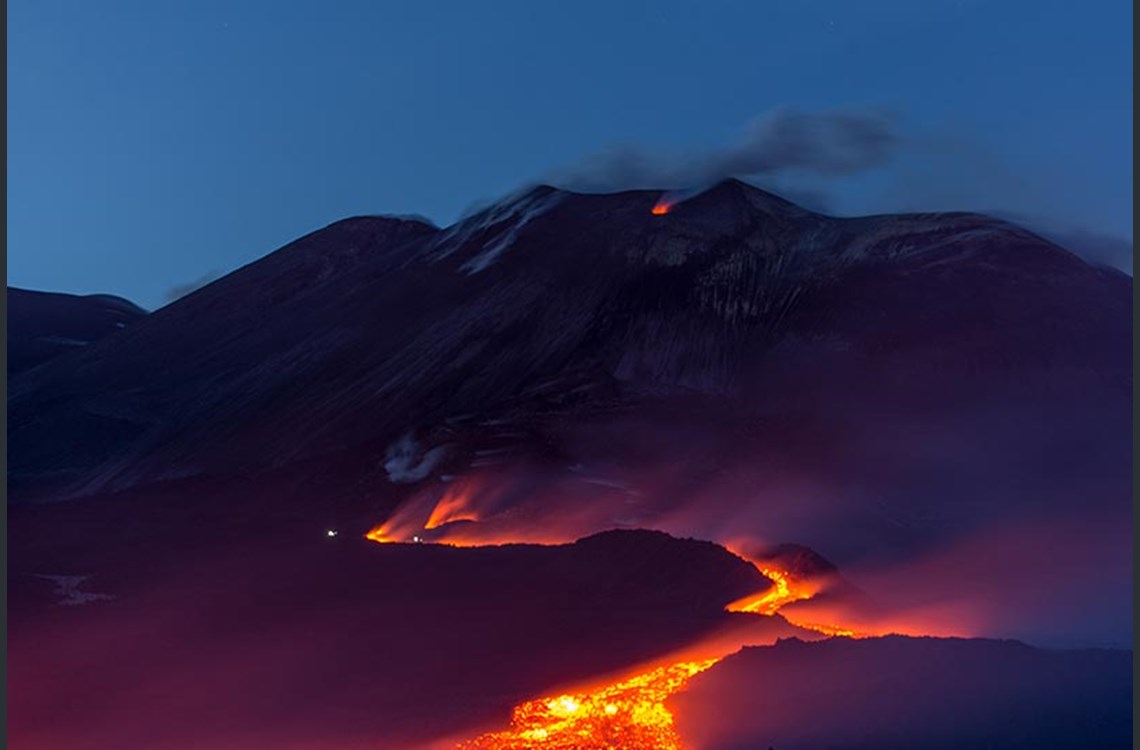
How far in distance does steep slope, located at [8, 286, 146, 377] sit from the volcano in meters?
29.8

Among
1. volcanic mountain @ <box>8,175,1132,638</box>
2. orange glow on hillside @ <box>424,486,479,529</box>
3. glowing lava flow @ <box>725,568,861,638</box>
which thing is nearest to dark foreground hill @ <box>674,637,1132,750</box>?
glowing lava flow @ <box>725,568,861,638</box>

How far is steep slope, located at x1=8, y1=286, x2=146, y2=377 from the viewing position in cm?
11800

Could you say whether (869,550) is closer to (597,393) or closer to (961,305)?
(597,393)

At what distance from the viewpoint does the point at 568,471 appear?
40469mm

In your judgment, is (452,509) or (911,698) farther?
(452,509)

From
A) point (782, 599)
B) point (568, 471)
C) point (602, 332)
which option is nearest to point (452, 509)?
point (568, 471)

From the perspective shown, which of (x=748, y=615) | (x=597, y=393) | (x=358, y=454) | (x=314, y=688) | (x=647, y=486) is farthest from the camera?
(x=597, y=393)

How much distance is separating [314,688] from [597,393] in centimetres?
3393

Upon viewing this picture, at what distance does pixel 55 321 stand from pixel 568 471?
111910mm

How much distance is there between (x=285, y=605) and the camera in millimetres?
25281

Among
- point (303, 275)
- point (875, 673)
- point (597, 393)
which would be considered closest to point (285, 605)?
point (875, 673)

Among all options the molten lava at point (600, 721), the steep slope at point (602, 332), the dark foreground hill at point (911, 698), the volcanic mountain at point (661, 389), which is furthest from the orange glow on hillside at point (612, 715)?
the steep slope at point (602, 332)

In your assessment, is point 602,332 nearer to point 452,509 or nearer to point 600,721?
point 452,509

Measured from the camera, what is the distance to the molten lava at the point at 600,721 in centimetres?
1494
